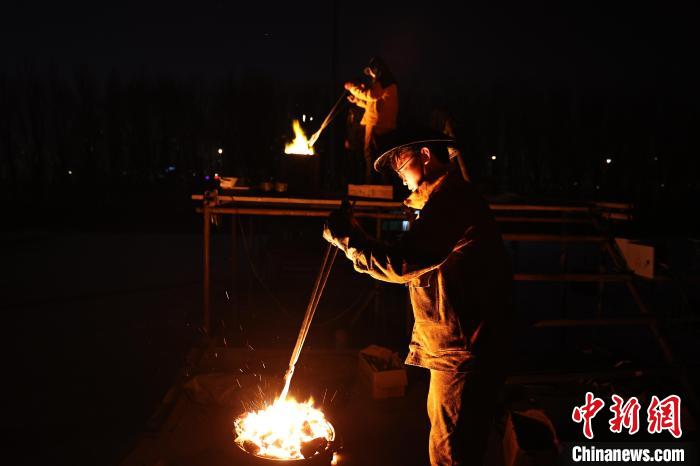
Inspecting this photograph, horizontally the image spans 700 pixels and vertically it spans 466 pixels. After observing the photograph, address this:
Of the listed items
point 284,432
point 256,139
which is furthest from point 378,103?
point 256,139

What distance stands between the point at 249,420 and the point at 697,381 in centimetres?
591

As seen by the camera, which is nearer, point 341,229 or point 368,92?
point 341,229

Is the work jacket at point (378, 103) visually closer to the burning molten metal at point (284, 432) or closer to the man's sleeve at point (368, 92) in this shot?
the man's sleeve at point (368, 92)

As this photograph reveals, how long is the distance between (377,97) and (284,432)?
5.28 metres

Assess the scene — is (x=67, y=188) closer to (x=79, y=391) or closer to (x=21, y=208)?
(x=21, y=208)

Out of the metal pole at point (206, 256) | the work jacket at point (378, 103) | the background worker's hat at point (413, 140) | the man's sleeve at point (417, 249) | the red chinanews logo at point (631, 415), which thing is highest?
the work jacket at point (378, 103)

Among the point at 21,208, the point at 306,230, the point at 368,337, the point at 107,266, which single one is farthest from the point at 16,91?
the point at 368,337

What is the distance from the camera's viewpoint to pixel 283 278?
15.9 m

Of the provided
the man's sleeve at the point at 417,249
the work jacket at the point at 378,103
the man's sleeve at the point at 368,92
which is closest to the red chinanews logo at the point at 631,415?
the man's sleeve at the point at 417,249

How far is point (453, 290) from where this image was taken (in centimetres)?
273

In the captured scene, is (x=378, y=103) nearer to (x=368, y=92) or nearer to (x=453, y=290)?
(x=368, y=92)

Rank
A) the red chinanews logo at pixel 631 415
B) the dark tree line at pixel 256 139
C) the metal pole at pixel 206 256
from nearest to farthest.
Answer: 1. the red chinanews logo at pixel 631 415
2. the metal pole at pixel 206 256
3. the dark tree line at pixel 256 139

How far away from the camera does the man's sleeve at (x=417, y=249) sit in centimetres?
249

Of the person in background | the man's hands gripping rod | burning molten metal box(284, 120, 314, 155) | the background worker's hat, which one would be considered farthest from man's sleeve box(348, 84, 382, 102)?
the man's hands gripping rod
